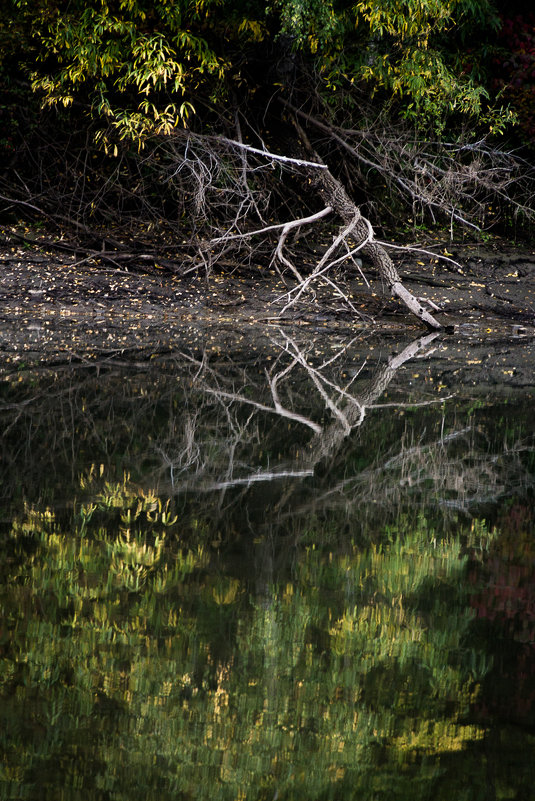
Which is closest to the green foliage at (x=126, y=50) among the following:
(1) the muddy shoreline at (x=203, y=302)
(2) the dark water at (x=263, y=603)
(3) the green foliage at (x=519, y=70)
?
(1) the muddy shoreline at (x=203, y=302)

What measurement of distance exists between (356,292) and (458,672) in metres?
9.73

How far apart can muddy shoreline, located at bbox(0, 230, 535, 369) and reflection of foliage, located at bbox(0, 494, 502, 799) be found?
5575 millimetres

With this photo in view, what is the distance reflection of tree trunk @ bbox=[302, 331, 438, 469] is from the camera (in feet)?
14.4

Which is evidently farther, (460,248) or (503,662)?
(460,248)

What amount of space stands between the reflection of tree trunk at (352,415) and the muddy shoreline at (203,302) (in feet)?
6.79

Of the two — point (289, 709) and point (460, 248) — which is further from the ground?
point (289, 709)

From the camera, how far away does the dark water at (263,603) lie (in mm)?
1742

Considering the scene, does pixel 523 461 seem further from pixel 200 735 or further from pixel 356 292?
pixel 356 292

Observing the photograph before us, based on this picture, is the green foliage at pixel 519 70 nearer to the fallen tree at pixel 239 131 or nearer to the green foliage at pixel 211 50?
the fallen tree at pixel 239 131

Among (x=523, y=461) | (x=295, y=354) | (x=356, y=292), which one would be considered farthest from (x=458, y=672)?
(x=356, y=292)

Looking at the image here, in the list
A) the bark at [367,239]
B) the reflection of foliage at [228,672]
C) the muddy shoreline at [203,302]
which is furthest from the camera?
the bark at [367,239]

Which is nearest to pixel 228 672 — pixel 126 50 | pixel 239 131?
pixel 126 50

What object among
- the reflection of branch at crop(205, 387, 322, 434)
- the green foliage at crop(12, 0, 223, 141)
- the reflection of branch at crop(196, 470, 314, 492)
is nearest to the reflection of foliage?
the reflection of branch at crop(196, 470, 314, 492)

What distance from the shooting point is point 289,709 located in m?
1.92
